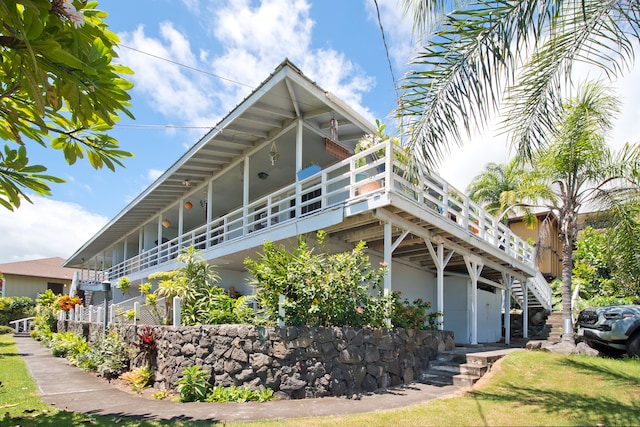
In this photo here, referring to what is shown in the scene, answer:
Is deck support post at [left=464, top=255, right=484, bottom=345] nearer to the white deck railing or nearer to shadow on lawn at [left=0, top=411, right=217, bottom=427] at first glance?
the white deck railing

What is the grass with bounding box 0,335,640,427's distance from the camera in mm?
5699

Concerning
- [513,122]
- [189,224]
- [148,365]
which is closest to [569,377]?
[513,122]

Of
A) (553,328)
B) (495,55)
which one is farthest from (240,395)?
(553,328)

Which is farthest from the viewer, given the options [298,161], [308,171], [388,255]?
[298,161]

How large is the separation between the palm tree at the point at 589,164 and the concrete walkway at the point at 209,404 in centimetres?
576

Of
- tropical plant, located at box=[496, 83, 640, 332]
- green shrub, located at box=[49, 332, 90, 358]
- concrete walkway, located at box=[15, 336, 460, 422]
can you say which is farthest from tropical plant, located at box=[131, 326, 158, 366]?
tropical plant, located at box=[496, 83, 640, 332]

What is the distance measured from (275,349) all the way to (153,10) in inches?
260

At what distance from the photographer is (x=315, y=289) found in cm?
785

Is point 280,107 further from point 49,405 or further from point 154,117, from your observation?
point 49,405

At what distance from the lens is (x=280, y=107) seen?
452 inches

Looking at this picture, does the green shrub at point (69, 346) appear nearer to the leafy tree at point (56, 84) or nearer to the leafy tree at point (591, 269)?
the leafy tree at point (56, 84)

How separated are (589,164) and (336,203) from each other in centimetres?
665

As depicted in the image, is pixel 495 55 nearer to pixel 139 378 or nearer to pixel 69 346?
pixel 139 378

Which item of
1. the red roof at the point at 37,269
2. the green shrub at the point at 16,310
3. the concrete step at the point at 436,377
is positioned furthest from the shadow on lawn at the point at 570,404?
the red roof at the point at 37,269
